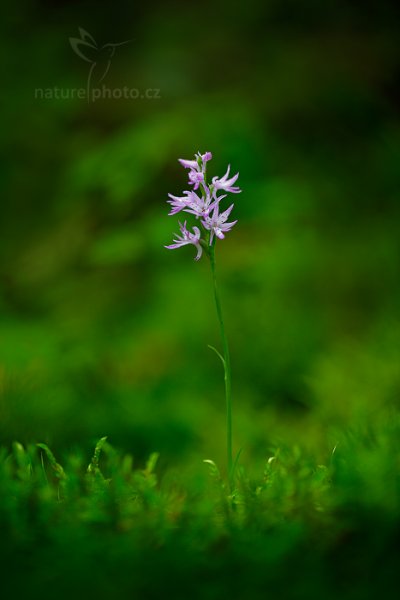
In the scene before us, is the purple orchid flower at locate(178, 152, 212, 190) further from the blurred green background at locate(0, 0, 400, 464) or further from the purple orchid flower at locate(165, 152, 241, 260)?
the blurred green background at locate(0, 0, 400, 464)

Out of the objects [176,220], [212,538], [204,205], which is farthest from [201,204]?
[176,220]

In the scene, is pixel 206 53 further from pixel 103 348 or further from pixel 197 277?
pixel 103 348

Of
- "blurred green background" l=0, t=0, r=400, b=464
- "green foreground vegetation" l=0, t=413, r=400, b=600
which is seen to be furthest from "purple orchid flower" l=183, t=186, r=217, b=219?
"blurred green background" l=0, t=0, r=400, b=464

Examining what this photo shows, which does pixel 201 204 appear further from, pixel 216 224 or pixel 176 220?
pixel 176 220

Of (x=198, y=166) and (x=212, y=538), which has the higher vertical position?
(x=198, y=166)

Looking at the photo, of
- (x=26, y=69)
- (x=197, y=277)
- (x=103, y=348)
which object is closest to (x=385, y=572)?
(x=103, y=348)

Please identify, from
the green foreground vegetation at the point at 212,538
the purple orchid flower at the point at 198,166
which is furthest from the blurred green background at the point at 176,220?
the purple orchid flower at the point at 198,166
